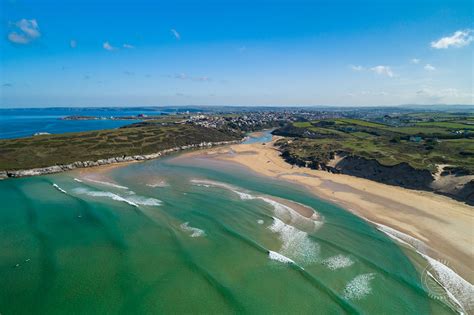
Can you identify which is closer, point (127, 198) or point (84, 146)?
point (127, 198)

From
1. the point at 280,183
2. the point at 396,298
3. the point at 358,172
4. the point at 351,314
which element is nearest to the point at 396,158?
the point at 358,172

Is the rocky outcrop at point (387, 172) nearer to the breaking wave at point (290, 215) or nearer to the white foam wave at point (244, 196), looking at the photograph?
the breaking wave at point (290, 215)

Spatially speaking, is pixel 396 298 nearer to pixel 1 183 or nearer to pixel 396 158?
pixel 396 158

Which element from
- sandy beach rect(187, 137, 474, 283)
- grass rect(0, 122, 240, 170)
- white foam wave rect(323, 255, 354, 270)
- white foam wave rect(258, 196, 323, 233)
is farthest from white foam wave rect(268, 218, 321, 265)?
grass rect(0, 122, 240, 170)

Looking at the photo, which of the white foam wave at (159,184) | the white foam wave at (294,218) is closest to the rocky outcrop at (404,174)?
the white foam wave at (294,218)

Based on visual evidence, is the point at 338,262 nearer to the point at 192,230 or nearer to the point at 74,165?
the point at 192,230

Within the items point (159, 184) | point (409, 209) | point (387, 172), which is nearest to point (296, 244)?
point (409, 209)
